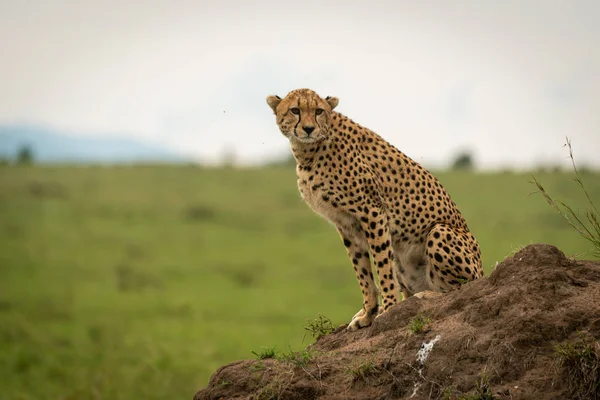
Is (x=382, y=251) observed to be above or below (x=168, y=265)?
above

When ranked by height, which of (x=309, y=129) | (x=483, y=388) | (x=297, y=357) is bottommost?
(x=483, y=388)

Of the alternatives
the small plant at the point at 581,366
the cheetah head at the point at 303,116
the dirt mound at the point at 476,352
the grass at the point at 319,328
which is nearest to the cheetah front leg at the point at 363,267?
the grass at the point at 319,328

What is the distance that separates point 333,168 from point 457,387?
76.3 inches

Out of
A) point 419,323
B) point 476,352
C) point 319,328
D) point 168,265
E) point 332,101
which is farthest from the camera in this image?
point 168,265

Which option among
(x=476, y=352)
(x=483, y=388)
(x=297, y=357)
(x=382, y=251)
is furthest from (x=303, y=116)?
(x=483, y=388)

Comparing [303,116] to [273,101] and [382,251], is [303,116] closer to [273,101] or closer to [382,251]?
[273,101]

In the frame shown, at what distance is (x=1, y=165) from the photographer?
3206 cm

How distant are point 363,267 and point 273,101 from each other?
3.77ft

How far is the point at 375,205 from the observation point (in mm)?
5828

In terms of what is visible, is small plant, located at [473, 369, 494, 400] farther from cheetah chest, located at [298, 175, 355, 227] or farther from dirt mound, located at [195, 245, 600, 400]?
cheetah chest, located at [298, 175, 355, 227]

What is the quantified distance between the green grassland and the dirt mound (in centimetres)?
1187

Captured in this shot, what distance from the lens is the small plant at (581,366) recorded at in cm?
399

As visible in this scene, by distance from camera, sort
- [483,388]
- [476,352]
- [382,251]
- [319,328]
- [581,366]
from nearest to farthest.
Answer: [581,366]
[483,388]
[476,352]
[319,328]
[382,251]

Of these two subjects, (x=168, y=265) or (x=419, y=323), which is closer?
(x=419, y=323)
